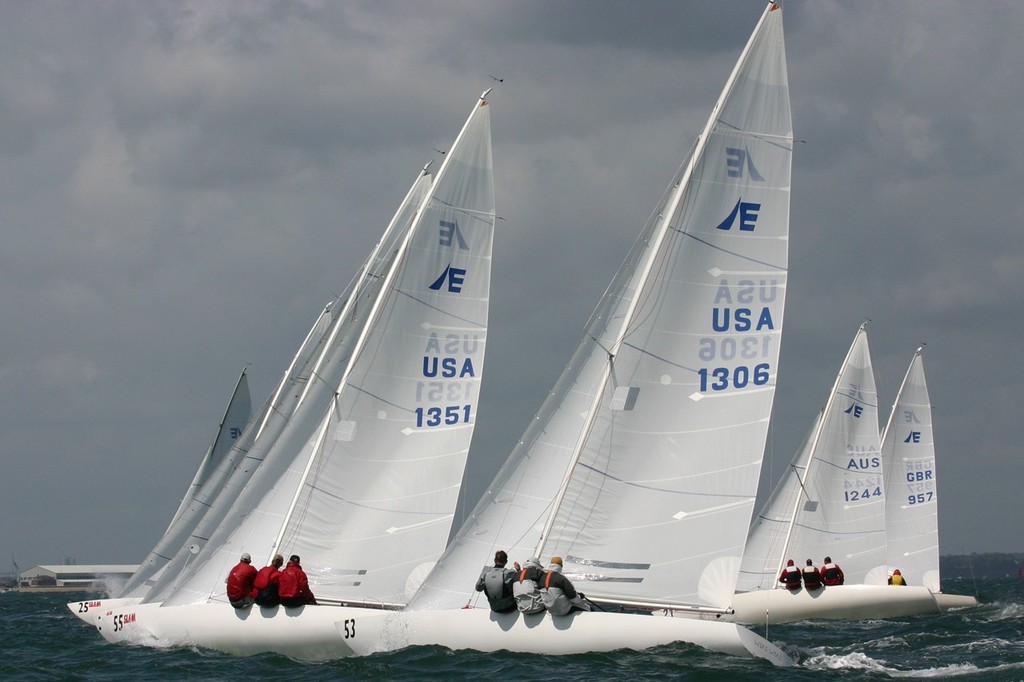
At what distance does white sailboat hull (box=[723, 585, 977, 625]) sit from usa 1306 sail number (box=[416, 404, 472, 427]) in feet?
36.7

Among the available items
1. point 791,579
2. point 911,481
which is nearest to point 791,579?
point 791,579

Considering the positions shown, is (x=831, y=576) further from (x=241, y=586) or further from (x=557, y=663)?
(x=557, y=663)

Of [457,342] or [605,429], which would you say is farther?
[457,342]

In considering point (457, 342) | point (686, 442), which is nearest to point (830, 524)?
point (457, 342)

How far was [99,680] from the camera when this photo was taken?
18250 millimetres

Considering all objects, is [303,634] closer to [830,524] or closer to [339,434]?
[339,434]

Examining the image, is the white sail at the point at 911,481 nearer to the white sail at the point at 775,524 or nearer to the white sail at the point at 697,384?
the white sail at the point at 775,524

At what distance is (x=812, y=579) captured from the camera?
34.2 m

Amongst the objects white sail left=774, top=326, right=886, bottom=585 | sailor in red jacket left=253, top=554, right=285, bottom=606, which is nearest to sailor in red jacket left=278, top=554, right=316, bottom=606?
sailor in red jacket left=253, top=554, right=285, bottom=606

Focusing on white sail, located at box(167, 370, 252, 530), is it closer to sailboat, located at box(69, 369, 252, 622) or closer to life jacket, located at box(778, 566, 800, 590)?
sailboat, located at box(69, 369, 252, 622)

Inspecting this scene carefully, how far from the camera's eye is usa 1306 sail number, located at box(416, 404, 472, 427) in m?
24.6

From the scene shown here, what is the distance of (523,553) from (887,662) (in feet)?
18.1

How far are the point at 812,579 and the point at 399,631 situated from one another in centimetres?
1714

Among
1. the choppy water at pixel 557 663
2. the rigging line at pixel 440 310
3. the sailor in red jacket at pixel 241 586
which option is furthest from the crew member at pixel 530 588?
the rigging line at pixel 440 310
